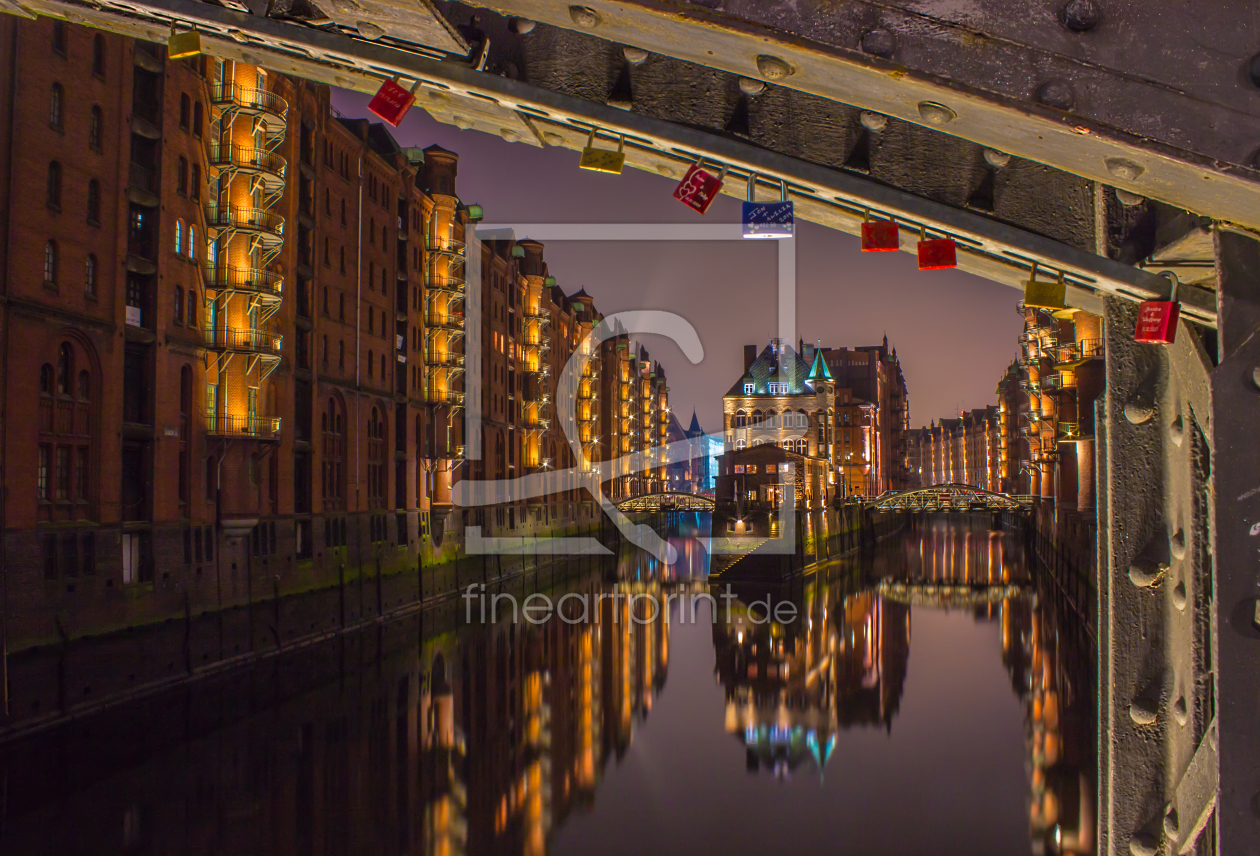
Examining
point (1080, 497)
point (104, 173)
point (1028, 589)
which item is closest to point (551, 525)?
point (1028, 589)

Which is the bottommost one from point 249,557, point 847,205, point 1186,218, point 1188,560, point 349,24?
point 249,557

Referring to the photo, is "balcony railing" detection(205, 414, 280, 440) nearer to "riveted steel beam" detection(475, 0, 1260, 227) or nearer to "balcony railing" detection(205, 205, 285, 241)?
"balcony railing" detection(205, 205, 285, 241)

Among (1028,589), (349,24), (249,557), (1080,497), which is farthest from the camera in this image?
(1028,589)

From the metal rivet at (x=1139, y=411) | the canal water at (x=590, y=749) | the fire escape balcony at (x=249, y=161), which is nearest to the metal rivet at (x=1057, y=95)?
the metal rivet at (x=1139, y=411)

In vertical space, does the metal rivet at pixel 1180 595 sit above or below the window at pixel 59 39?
below

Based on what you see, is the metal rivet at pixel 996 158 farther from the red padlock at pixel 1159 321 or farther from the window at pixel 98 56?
the window at pixel 98 56

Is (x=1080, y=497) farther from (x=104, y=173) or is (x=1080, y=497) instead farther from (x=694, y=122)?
(x=694, y=122)

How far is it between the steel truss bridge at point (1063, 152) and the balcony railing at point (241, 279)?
26.0 metres

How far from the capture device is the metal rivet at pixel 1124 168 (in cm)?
267

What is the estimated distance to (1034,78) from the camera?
8.34ft

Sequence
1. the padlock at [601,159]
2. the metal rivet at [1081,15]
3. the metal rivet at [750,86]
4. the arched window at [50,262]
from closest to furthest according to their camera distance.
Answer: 1. the metal rivet at [1081,15]
2. the metal rivet at [750,86]
3. the padlock at [601,159]
4. the arched window at [50,262]

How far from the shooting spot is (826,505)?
251ft

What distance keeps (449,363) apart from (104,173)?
77.4 feet

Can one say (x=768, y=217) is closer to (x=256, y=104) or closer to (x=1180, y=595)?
(x=1180, y=595)
